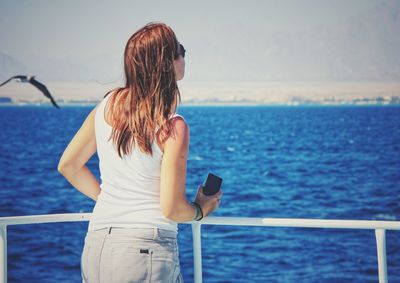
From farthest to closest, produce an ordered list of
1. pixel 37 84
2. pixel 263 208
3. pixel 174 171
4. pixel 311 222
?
pixel 263 208 → pixel 37 84 → pixel 311 222 → pixel 174 171

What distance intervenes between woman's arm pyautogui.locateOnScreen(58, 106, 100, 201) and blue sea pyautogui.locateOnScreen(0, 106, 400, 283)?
10078 mm

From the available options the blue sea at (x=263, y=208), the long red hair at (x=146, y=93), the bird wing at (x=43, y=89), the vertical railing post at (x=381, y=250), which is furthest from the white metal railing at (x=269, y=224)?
the blue sea at (x=263, y=208)

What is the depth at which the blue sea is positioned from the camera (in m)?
13.4

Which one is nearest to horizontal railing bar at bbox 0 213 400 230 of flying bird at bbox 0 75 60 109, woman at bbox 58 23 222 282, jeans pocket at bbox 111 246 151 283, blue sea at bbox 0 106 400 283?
woman at bbox 58 23 222 282

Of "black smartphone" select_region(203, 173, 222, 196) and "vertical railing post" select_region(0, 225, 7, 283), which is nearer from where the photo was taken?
"black smartphone" select_region(203, 173, 222, 196)

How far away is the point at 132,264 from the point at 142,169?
255mm

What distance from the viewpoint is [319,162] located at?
41.7m

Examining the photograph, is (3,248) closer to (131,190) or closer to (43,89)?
(131,190)

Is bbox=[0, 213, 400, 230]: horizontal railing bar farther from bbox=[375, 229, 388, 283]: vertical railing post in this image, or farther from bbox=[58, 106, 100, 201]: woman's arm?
bbox=[58, 106, 100, 201]: woman's arm

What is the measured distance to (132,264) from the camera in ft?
5.25

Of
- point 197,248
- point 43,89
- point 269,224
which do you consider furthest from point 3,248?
point 43,89

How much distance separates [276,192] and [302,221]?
25.8 m

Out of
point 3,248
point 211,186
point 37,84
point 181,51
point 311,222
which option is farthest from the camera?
point 37,84

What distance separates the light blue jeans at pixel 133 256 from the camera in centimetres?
160
